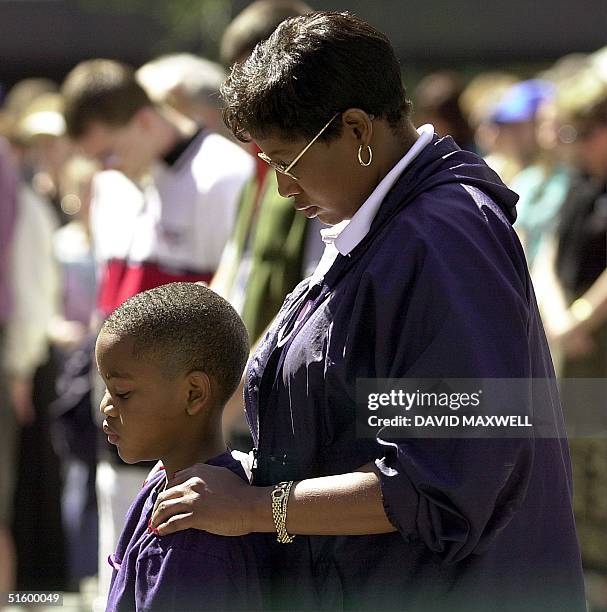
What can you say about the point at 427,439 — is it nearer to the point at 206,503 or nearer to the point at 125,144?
the point at 206,503

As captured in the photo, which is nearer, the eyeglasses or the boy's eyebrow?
the eyeglasses

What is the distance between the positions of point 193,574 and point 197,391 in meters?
0.32

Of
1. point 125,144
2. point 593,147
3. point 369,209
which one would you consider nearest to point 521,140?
Answer: point 593,147

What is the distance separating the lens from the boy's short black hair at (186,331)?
2.17m

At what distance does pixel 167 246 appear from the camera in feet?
13.2

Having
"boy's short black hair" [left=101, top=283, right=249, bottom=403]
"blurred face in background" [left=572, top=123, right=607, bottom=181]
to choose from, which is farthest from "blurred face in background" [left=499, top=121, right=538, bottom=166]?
"boy's short black hair" [left=101, top=283, right=249, bottom=403]

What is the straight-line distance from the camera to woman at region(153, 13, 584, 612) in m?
1.85

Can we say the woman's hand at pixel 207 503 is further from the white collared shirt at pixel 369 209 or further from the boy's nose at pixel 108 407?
the white collared shirt at pixel 369 209

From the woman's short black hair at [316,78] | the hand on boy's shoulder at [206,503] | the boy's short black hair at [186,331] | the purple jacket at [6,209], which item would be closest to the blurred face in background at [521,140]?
the purple jacket at [6,209]

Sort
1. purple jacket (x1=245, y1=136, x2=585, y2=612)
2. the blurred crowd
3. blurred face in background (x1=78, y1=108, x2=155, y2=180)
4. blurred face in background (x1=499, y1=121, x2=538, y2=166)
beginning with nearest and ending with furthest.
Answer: purple jacket (x1=245, y1=136, x2=585, y2=612) → the blurred crowd → blurred face in background (x1=78, y1=108, x2=155, y2=180) → blurred face in background (x1=499, y1=121, x2=538, y2=166)

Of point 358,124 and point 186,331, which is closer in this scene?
point 358,124

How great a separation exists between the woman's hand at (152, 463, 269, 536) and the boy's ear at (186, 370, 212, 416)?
13cm

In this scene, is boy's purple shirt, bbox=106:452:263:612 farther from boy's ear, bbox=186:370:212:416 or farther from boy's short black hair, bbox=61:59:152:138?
boy's short black hair, bbox=61:59:152:138

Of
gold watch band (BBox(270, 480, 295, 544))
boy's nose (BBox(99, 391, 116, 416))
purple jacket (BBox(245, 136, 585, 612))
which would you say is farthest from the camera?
boy's nose (BBox(99, 391, 116, 416))
